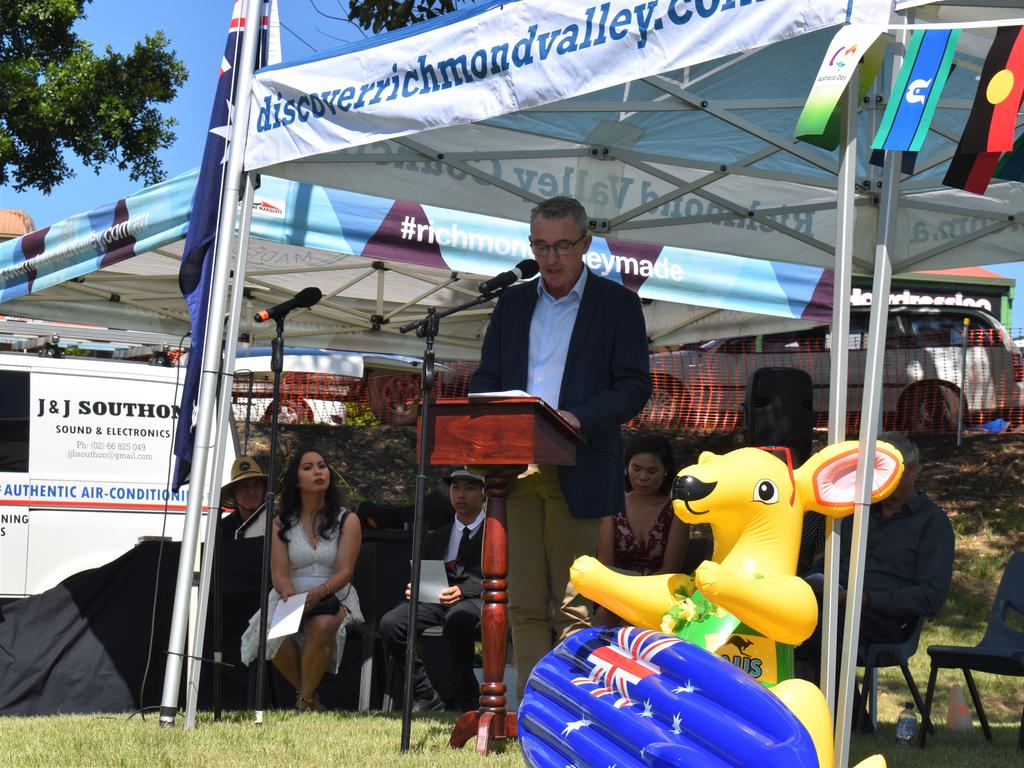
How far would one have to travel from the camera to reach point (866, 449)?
3.67m

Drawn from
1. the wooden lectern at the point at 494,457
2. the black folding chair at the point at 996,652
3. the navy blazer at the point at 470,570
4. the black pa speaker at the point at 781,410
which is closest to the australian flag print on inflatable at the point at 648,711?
the wooden lectern at the point at 494,457

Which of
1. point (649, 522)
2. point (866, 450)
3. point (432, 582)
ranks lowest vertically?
point (432, 582)

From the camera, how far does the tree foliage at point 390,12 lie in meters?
10.6

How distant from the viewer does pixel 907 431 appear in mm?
15484

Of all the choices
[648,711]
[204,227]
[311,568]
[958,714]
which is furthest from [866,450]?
[311,568]

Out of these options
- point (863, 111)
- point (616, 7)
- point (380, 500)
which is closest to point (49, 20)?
point (380, 500)

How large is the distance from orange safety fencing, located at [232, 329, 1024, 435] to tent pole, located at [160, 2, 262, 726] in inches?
318

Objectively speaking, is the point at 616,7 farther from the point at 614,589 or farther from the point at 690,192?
the point at 690,192

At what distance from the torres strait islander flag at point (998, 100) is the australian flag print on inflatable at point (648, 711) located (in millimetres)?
1631

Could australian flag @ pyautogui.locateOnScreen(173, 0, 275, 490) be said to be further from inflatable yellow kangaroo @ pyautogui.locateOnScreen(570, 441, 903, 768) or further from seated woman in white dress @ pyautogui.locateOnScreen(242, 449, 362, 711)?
inflatable yellow kangaroo @ pyautogui.locateOnScreen(570, 441, 903, 768)

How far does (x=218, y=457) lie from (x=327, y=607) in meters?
1.83

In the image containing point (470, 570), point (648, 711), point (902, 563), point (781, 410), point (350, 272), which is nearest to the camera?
point (648, 711)

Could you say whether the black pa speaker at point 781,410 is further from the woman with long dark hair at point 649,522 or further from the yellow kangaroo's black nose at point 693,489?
the yellow kangaroo's black nose at point 693,489

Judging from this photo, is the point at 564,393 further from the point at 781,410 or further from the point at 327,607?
the point at 781,410
